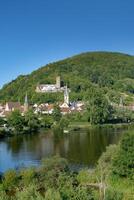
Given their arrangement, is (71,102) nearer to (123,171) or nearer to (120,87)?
(120,87)

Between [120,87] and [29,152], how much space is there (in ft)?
267

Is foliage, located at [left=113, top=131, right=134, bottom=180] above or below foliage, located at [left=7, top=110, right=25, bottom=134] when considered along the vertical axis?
below

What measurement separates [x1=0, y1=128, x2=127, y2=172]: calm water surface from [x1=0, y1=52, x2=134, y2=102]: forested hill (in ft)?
163

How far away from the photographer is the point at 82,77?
127 metres

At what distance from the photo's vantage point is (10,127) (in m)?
59.7

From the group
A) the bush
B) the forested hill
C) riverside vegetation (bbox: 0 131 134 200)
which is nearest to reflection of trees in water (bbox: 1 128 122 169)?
riverside vegetation (bbox: 0 131 134 200)

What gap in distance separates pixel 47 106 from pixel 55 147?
46731mm

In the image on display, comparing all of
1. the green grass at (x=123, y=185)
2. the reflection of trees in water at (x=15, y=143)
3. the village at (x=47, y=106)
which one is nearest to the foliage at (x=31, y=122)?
the reflection of trees in water at (x=15, y=143)

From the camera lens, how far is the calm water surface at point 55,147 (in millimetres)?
35769

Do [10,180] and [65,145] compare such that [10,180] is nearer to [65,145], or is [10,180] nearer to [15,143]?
[65,145]

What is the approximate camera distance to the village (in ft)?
274

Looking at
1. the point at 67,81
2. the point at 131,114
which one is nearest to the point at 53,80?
the point at 67,81

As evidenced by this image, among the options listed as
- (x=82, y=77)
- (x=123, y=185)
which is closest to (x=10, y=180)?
(x=123, y=185)

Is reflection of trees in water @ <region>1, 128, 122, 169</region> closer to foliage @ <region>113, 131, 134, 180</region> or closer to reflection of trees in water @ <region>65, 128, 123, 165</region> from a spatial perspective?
reflection of trees in water @ <region>65, 128, 123, 165</region>
